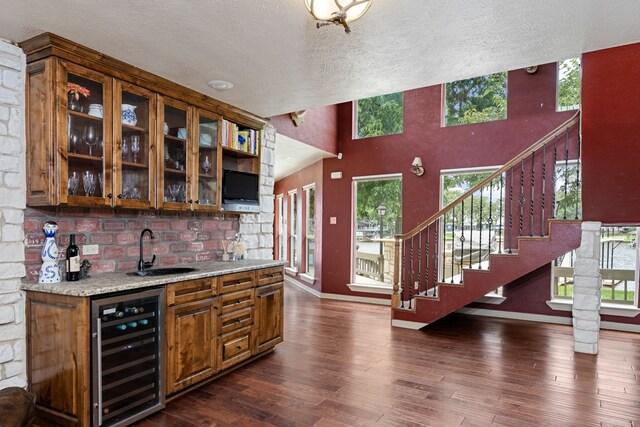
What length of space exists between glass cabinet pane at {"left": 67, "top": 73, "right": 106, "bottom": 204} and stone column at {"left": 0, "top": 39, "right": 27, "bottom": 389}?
1.06 feet

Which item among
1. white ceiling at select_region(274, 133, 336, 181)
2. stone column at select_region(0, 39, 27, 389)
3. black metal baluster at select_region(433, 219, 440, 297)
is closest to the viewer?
stone column at select_region(0, 39, 27, 389)

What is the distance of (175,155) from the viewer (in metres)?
3.37

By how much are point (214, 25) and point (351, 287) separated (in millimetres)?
5259

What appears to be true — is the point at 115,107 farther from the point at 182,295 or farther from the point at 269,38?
the point at 182,295

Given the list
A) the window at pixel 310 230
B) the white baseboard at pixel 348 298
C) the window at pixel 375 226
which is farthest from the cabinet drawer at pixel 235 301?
the window at pixel 310 230

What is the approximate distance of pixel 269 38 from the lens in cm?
260

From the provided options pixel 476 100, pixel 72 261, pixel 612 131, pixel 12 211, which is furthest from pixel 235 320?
pixel 476 100

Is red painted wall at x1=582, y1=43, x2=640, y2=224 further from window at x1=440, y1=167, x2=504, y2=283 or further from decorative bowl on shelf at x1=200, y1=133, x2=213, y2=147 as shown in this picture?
decorative bowl on shelf at x1=200, y1=133, x2=213, y2=147

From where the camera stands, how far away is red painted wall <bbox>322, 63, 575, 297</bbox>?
17.9 ft

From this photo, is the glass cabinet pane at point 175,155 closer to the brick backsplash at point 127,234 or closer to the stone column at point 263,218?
the brick backsplash at point 127,234

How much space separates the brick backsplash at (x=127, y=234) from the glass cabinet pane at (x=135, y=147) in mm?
288

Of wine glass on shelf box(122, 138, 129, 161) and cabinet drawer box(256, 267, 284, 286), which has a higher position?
wine glass on shelf box(122, 138, 129, 161)

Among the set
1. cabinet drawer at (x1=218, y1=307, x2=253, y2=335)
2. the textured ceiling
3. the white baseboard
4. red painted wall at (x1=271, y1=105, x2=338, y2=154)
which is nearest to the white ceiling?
red painted wall at (x1=271, y1=105, x2=338, y2=154)

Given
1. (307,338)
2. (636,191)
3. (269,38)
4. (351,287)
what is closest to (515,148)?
(636,191)
